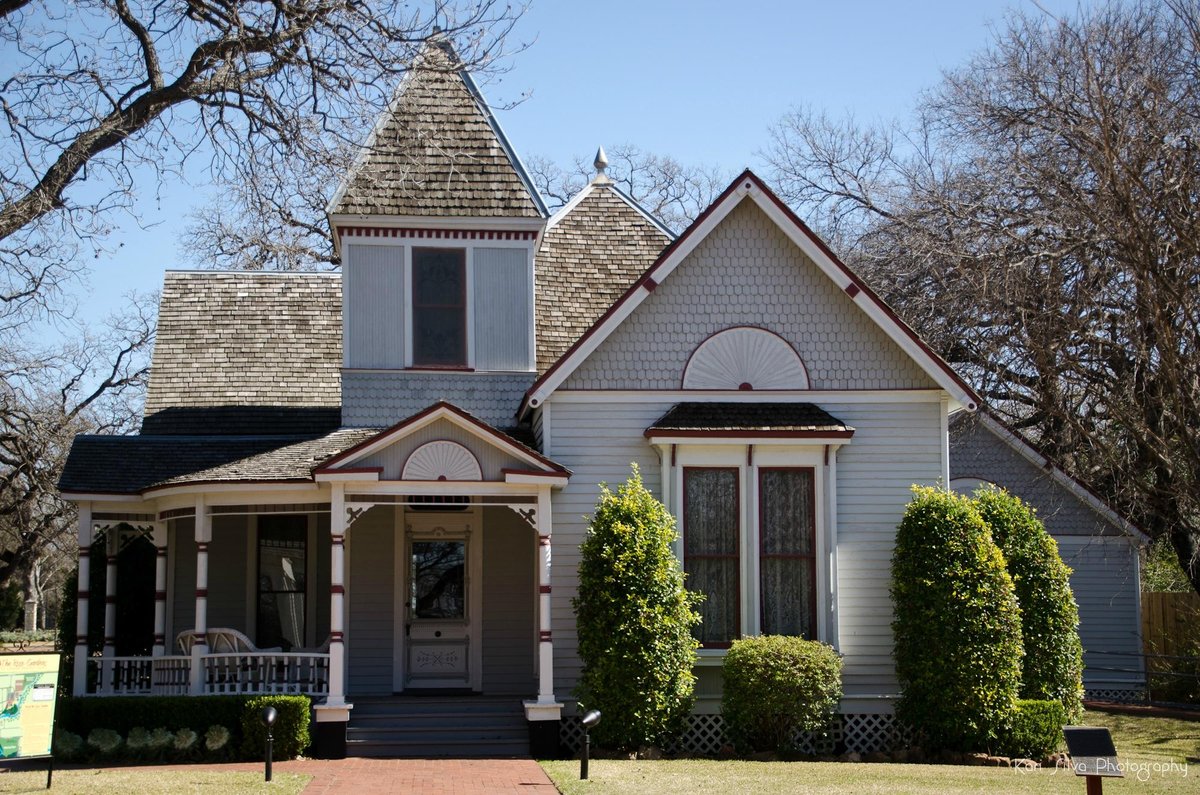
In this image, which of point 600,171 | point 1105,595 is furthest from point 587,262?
point 1105,595

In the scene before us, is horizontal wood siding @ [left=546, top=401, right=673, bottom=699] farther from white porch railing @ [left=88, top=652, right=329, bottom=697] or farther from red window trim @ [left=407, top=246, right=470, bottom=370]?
white porch railing @ [left=88, top=652, right=329, bottom=697]

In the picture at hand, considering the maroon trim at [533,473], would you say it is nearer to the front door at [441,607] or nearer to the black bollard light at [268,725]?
the front door at [441,607]

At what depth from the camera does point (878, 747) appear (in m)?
17.6

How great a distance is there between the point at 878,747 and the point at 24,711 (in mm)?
10581

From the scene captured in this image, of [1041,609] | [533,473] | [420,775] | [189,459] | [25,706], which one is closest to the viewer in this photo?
[25,706]

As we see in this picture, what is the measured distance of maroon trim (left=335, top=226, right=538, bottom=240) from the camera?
763 inches

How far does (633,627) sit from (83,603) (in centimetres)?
756

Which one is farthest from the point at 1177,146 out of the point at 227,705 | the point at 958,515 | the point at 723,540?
the point at 227,705

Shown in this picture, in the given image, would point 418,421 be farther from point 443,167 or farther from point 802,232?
point 802,232

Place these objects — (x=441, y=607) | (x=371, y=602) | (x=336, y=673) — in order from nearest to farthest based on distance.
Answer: (x=336, y=673)
(x=371, y=602)
(x=441, y=607)

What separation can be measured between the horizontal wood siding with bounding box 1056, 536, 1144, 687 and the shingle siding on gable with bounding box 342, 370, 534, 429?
13285 mm

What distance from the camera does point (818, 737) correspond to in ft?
56.9

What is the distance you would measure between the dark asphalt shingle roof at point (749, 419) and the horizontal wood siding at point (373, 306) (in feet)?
14.0

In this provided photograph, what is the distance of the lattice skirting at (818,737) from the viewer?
17172mm
